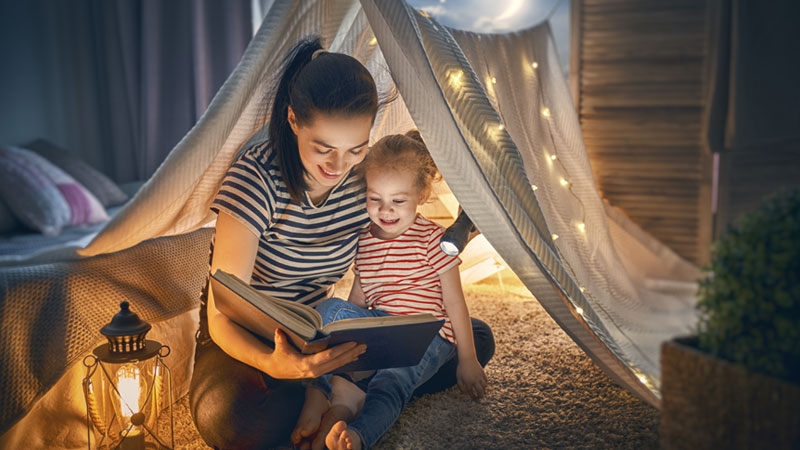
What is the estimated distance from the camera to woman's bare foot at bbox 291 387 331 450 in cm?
129

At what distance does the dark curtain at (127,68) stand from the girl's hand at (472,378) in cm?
240

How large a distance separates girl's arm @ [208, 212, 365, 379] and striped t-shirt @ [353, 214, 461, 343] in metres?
0.37

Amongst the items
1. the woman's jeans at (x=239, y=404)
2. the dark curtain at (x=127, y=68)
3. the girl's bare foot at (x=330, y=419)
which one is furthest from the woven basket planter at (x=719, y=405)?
the dark curtain at (x=127, y=68)

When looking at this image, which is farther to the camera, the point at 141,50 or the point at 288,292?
the point at 141,50

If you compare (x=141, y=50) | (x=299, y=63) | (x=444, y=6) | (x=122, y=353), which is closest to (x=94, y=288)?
(x=122, y=353)

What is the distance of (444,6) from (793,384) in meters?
2.65

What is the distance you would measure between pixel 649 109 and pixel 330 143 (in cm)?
212

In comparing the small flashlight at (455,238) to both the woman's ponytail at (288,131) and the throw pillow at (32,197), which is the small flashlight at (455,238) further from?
the throw pillow at (32,197)

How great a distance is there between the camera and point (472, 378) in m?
1.54

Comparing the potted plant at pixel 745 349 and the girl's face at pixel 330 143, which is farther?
the girl's face at pixel 330 143

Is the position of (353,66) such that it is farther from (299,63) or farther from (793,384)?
(793,384)

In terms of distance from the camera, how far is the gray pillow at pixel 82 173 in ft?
9.36

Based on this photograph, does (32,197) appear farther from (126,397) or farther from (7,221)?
(126,397)

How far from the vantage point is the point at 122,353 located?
1.19 m
